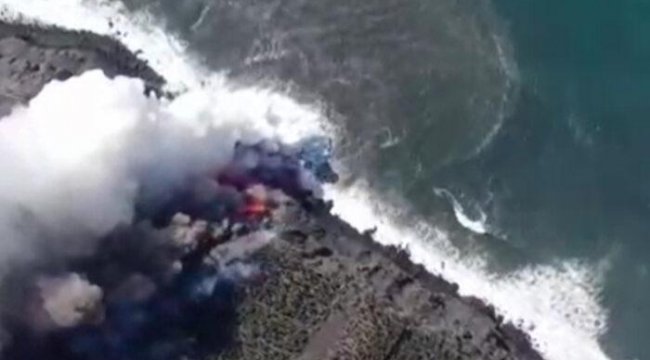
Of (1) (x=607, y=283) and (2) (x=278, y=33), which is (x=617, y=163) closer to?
(1) (x=607, y=283)

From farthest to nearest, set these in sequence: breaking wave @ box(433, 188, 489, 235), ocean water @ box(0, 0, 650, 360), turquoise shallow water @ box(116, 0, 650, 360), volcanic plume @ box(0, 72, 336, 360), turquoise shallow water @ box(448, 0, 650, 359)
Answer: breaking wave @ box(433, 188, 489, 235), turquoise shallow water @ box(116, 0, 650, 360), turquoise shallow water @ box(448, 0, 650, 359), ocean water @ box(0, 0, 650, 360), volcanic plume @ box(0, 72, 336, 360)

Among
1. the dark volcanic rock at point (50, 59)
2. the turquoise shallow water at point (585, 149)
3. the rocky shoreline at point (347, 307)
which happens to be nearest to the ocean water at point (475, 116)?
the turquoise shallow water at point (585, 149)

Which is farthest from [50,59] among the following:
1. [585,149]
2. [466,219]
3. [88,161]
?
[585,149]

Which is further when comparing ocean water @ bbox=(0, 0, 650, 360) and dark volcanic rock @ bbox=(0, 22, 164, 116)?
dark volcanic rock @ bbox=(0, 22, 164, 116)

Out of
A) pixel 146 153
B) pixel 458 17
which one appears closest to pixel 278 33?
pixel 458 17

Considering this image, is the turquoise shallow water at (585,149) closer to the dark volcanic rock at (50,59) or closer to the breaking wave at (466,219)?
the breaking wave at (466,219)

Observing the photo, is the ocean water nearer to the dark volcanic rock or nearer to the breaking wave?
the breaking wave

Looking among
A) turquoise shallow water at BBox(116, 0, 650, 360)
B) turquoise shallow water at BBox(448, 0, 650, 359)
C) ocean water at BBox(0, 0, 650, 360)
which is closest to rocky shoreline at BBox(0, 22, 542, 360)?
ocean water at BBox(0, 0, 650, 360)
